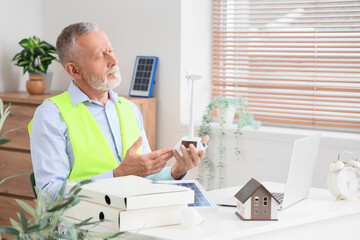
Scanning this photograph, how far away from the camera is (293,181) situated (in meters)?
2.24

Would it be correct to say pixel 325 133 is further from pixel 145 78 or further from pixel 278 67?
pixel 145 78

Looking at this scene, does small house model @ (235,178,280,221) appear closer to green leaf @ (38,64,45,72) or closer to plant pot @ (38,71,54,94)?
green leaf @ (38,64,45,72)

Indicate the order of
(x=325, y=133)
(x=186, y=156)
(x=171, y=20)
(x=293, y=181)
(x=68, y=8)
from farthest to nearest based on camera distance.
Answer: (x=68, y=8) → (x=171, y=20) → (x=325, y=133) → (x=186, y=156) → (x=293, y=181)

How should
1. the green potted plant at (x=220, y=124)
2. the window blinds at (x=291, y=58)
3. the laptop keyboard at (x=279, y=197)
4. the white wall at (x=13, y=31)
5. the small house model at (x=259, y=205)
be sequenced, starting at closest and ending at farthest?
the small house model at (x=259, y=205), the laptop keyboard at (x=279, y=197), the window blinds at (x=291, y=58), the green potted plant at (x=220, y=124), the white wall at (x=13, y=31)

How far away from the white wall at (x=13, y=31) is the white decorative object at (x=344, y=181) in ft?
8.81

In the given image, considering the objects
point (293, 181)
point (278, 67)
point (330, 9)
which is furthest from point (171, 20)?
point (293, 181)

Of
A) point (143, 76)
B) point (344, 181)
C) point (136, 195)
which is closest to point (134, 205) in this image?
point (136, 195)

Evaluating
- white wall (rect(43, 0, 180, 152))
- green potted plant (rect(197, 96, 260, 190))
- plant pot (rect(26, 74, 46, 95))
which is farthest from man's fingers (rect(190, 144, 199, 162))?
plant pot (rect(26, 74, 46, 95))

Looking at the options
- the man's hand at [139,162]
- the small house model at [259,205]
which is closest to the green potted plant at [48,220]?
the small house model at [259,205]

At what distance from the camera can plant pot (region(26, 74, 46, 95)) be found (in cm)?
407

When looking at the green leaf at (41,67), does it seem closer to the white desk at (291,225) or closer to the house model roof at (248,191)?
the white desk at (291,225)

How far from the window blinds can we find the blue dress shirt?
1.47 meters

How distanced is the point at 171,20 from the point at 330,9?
1.04 meters

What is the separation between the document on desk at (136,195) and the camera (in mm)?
1828
